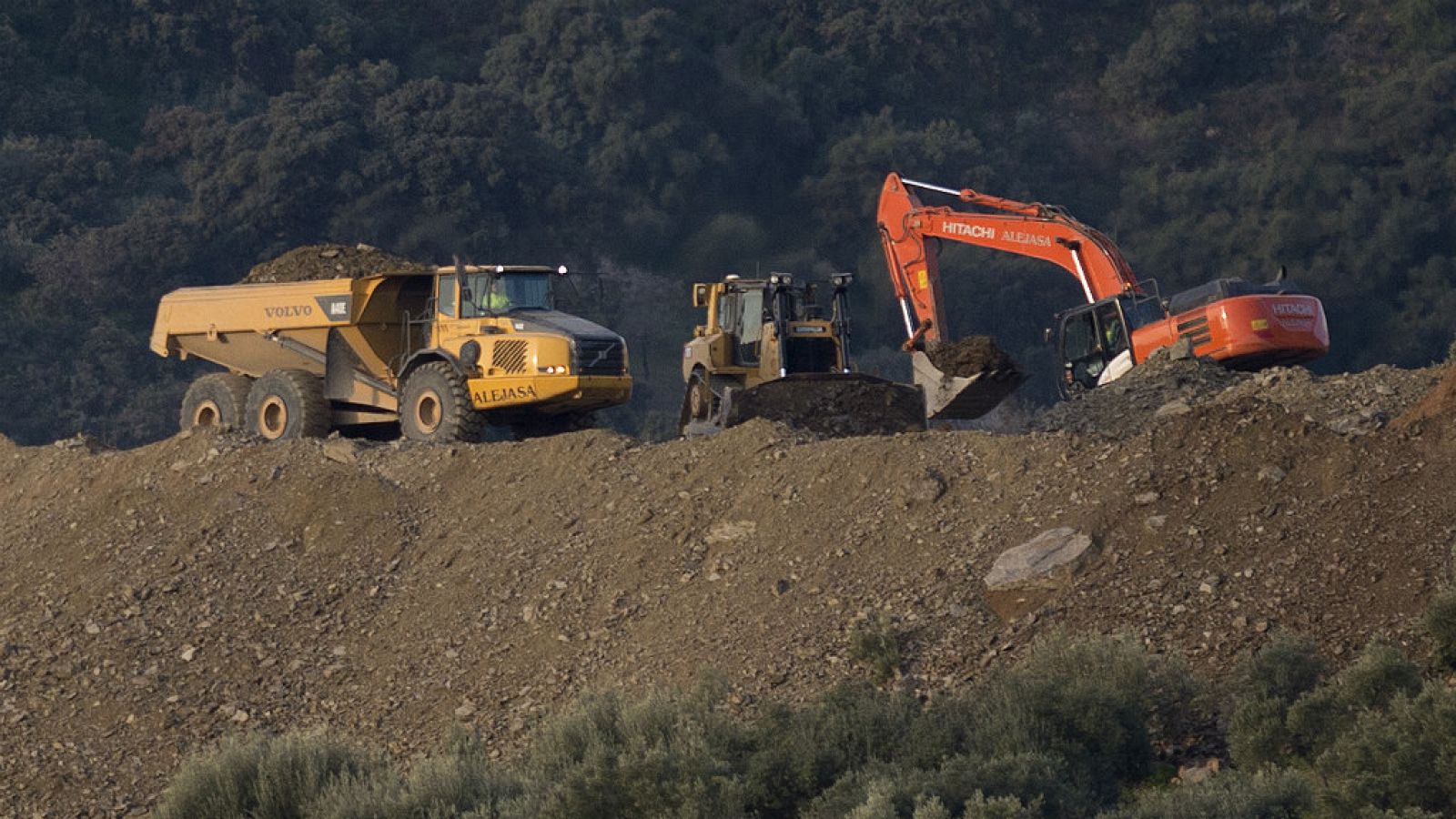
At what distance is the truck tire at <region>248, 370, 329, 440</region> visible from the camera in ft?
78.9

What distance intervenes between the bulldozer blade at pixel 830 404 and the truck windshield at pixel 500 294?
9.49 ft

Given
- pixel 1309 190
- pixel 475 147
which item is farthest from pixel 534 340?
pixel 1309 190

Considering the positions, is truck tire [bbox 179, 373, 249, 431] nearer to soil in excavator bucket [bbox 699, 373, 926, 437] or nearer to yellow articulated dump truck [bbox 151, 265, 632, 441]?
yellow articulated dump truck [bbox 151, 265, 632, 441]

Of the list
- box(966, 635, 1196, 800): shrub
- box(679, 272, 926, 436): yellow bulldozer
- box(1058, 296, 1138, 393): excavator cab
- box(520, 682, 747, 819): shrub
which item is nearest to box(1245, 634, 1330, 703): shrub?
box(966, 635, 1196, 800): shrub

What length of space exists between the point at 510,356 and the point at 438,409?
957 mm

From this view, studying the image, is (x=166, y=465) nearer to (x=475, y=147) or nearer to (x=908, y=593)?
(x=908, y=593)

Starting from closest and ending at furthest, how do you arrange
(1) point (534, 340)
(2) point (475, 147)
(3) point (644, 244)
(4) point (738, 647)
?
(4) point (738, 647) < (1) point (534, 340) < (2) point (475, 147) < (3) point (644, 244)

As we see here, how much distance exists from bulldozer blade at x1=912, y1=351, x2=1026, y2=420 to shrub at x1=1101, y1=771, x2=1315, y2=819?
38.9 feet

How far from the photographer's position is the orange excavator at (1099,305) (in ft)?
81.6

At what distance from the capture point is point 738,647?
Answer: 627 inches

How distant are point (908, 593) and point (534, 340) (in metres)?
7.50

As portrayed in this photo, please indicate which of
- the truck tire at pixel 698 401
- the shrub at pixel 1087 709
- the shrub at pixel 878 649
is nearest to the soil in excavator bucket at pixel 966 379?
the truck tire at pixel 698 401

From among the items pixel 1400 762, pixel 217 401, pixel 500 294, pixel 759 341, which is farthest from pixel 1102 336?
pixel 1400 762

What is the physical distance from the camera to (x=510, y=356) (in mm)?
22781
